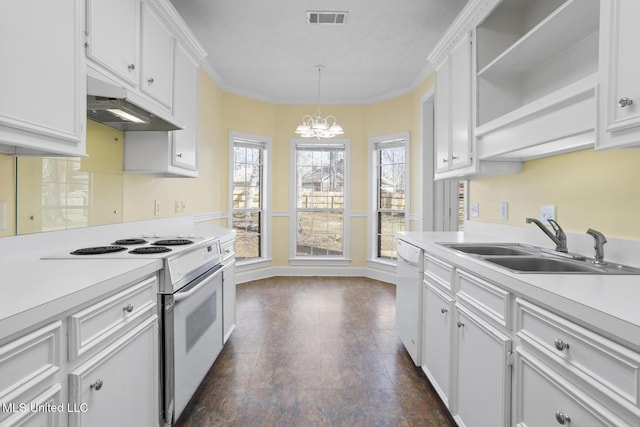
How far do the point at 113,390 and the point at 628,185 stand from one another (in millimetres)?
2220

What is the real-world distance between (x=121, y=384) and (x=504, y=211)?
2.46m

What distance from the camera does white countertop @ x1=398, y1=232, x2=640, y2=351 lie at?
2.52ft

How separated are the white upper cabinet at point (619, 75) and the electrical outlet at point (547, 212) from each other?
31.6 inches

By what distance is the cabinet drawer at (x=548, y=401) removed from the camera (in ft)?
2.78

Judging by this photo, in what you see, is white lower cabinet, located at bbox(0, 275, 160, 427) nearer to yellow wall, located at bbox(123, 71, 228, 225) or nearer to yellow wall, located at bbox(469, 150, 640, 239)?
yellow wall, located at bbox(123, 71, 228, 225)

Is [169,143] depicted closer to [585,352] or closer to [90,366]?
[90,366]

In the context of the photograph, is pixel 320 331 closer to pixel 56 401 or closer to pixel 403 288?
pixel 403 288

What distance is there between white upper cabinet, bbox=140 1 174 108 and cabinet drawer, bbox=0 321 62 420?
4.99ft

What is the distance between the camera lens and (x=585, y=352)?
0.87 m

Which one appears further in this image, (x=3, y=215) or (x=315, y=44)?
(x=315, y=44)

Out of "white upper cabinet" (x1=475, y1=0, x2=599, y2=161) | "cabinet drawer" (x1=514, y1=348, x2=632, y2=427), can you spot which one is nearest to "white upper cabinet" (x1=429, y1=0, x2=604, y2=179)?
"white upper cabinet" (x1=475, y1=0, x2=599, y2=161)

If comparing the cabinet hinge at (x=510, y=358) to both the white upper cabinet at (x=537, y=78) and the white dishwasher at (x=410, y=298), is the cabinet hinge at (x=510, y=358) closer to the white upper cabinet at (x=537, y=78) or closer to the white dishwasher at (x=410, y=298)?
the white upper cabinet at (x=537, y=78)

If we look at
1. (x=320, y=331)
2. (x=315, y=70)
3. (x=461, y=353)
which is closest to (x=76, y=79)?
(x=461, y=353)

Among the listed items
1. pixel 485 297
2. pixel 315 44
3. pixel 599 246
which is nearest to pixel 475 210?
pixel 599 246
